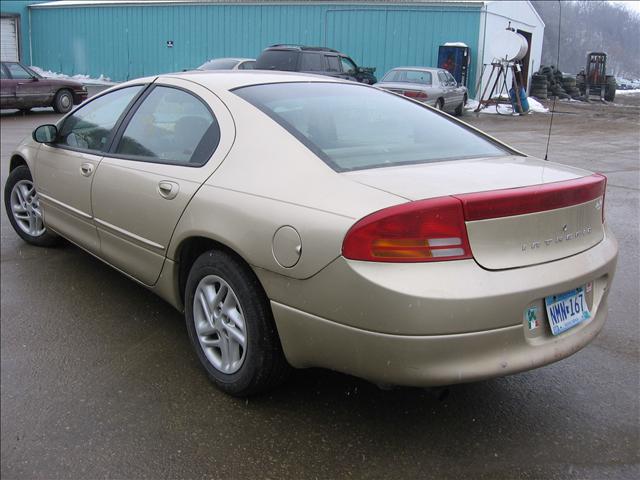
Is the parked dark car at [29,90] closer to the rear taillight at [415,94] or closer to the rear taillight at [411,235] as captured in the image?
the rear taillight at [415,94]

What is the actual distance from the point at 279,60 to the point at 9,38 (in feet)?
66.8

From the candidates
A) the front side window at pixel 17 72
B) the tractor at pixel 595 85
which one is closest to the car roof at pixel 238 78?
the front side window at pixel 17 72

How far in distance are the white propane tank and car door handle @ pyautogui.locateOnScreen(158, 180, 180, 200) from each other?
21.1m

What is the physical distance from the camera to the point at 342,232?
237 centimetres

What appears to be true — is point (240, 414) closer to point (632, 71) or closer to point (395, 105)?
point (395, 105)

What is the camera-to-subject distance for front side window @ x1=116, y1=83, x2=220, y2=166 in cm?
321

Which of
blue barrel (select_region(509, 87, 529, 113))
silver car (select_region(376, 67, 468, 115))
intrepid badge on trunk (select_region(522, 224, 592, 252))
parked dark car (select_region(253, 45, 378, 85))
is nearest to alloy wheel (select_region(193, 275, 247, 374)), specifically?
intrepid badge on trunk (select_region(522, 224, 592, 252))

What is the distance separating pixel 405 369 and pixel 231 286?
0.86 m

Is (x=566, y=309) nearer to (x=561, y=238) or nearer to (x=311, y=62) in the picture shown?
(x=561, y=238)

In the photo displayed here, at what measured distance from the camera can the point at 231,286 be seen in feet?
9.23

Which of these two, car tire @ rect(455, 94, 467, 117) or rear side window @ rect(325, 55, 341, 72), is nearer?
rear side window @ rect(325, 55, 341, 72)

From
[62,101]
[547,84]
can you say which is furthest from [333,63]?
[547,84]

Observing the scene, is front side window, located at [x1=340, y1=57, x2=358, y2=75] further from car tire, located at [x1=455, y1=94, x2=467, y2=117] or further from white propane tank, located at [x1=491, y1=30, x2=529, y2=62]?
white propane tank, located at [x1=491, y1=30, x2=529, y2=62]

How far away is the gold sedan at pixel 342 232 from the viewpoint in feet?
7.65
